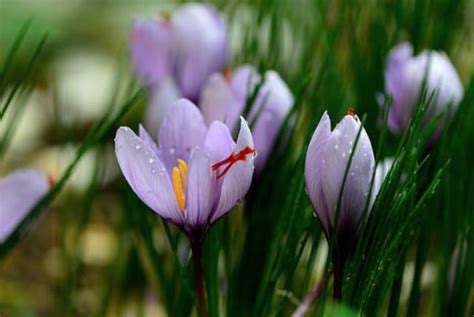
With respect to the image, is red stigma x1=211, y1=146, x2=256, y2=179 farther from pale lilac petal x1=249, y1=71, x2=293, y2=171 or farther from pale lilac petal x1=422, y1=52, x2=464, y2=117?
pale lilac petal x1=422, y1=52, x2=464, y2=117

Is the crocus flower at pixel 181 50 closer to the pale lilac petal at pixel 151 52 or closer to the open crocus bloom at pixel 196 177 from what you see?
the pale lilac petal at pixel 151 52

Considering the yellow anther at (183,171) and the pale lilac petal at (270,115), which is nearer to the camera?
the yellow anther at (183,171)

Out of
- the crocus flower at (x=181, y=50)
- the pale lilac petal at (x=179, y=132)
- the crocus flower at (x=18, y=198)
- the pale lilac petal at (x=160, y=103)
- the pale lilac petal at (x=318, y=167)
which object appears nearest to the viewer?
the pale lilac petal at (x=318, y=167)

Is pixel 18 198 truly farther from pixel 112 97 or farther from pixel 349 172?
pixel 349 172

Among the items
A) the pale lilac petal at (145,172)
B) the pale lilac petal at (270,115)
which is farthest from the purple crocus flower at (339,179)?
the pale lilac petal at (270,115)

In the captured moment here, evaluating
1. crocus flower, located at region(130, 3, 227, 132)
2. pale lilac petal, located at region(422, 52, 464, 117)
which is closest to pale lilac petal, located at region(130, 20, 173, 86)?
crocus flower, located at region(130, 3, 227, 132)

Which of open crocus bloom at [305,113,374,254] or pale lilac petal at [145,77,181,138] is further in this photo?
pale lilac petal at [145,77,181,138]

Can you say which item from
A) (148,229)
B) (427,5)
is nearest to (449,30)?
(427,5)

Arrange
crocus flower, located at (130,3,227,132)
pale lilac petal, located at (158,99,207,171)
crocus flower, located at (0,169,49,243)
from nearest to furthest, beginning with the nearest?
1. pale lilac petal, located at (158,99,207,171)
2. crocus flower, located at (0,169,49,243)
3. crocus flower, located at (130,3,227,132)
